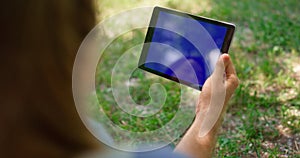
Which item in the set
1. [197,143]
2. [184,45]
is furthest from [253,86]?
[197,143]

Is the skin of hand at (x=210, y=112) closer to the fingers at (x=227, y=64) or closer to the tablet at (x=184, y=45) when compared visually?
the fingers at (x=227, y=64)

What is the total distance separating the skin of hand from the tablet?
20cm

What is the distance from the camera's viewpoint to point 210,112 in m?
1.06

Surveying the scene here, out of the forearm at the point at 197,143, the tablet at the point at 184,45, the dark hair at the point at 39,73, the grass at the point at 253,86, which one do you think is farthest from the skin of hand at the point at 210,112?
the grass at the point at 253,86

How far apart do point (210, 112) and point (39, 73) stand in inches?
21.8

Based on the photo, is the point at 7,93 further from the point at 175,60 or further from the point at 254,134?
the point at 254,134

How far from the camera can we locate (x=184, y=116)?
1.95 metres

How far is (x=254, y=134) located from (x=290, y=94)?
0.36 metres

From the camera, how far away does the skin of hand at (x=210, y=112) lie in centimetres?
101

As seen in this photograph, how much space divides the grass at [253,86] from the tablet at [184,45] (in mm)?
444

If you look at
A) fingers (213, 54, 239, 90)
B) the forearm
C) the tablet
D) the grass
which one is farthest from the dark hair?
the grass

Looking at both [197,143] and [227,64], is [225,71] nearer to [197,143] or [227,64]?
[227,64]

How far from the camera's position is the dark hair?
1.90 feet

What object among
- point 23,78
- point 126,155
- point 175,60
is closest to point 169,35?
point 175,60
